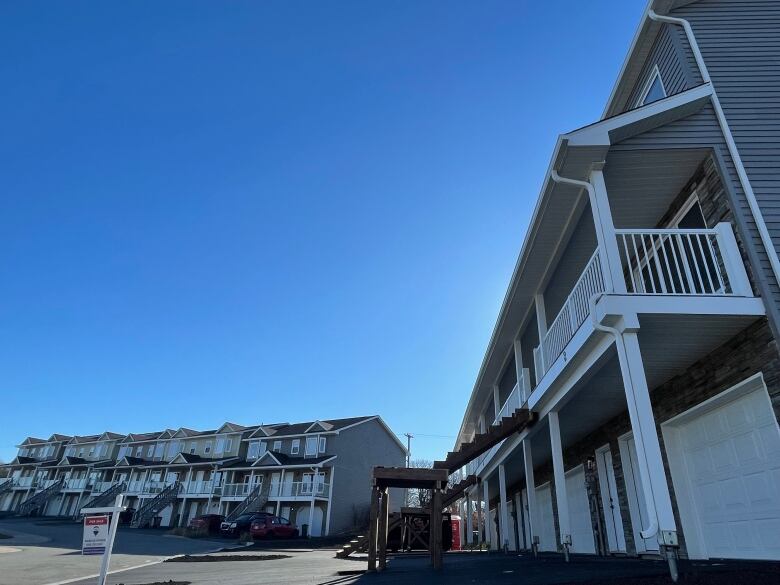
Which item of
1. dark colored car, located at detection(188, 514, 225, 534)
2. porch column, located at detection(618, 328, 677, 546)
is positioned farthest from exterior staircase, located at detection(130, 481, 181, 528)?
porch column, located at detection(618, 328, 677, 546)

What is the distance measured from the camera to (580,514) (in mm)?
11219

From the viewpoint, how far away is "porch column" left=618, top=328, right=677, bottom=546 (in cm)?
426

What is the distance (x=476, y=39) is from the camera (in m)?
10.7

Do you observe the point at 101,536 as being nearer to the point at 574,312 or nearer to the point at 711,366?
the point at 574,312

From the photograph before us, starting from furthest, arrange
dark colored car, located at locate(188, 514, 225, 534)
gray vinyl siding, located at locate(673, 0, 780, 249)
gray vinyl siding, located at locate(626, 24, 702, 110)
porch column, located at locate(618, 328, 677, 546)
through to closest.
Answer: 1. dark colored car, located at locate(188, 514, 225, 534)
2. gray vinyl siding, located at locate(626, 24, 702, 110)
3. gray vinyl siding, located at locate(673, 0, 780, 249)
4. porch column, located at locate(618, 328, 677, 546)

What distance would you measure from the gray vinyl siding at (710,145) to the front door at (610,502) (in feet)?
18.4

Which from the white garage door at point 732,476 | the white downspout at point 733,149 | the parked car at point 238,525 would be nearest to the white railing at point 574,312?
the white downspout at point 733,149

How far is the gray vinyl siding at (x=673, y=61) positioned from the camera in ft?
23.9

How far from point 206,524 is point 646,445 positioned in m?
28.5

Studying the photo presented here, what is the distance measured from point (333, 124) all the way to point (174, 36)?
4206 mm

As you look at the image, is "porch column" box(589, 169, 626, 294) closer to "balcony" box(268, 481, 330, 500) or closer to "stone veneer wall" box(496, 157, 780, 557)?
"stone veneer wall" box(496, 157, 780, 557)

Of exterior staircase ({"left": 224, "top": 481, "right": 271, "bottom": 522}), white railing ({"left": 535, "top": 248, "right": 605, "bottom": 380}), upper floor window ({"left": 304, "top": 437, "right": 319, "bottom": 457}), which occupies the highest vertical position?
upper floor window ({"left": 304, "top": 437, "right": 319, "bottom": 457})

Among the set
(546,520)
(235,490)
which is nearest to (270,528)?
(235,490)

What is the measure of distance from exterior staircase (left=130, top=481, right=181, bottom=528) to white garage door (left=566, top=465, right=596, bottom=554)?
3494 cm
